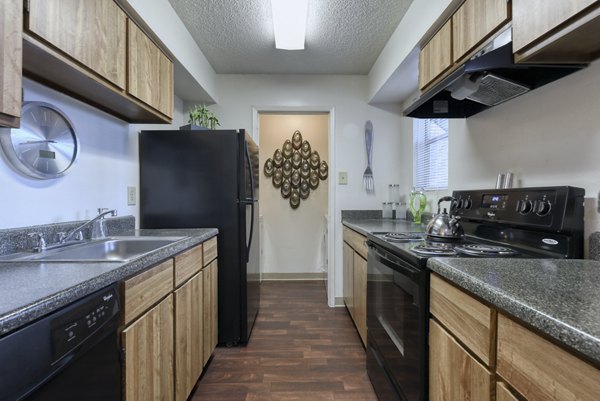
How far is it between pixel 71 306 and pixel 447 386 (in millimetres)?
1076

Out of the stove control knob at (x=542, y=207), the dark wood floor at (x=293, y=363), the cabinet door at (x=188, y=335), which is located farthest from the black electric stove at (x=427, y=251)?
the cabinet door at (x=188, y=335)

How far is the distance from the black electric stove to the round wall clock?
157cm

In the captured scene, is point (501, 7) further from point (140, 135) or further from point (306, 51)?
point (140, 135)

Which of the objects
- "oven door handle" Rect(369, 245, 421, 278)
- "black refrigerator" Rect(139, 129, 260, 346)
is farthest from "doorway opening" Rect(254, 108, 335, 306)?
"oven door handle" Rect(369, 245, 421, 278)

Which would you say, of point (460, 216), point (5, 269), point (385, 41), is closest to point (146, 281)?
point (5, 269)

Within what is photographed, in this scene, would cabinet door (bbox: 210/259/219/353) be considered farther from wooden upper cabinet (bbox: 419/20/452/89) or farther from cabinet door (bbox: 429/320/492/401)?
wooden upper cabinet (bbox: 419/20/452/89)

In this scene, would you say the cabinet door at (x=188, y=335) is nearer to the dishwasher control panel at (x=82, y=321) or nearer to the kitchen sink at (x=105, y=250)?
the kitchen sink at (x=105, y=250)

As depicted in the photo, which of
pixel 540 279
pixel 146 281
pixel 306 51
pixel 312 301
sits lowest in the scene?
pixel 312 301

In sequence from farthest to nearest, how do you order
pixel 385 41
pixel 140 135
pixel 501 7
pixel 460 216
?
pixel 385 41
pixel 140 135
pixel 460 216
pixel 501 7

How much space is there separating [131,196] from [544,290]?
2153 millimetres

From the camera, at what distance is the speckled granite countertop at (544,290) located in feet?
1.64

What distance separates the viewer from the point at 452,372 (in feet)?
2.99

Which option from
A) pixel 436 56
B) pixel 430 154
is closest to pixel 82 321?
pixel 436 56

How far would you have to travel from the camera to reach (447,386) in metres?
0.94
